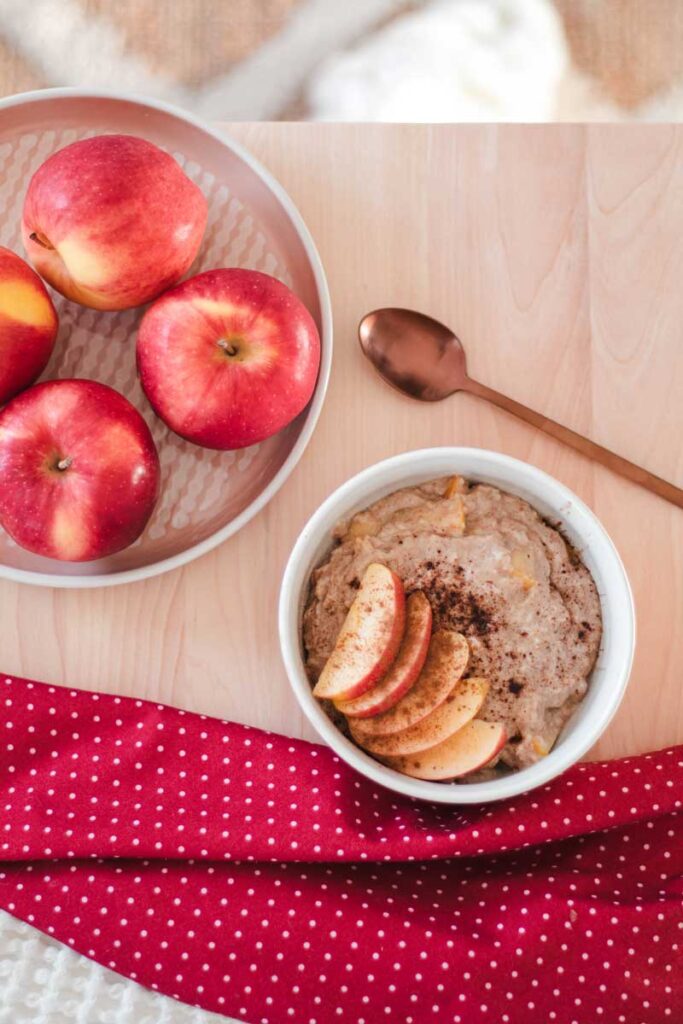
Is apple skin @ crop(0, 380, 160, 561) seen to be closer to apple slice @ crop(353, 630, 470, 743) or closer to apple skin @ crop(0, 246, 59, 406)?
apple skin @ crop(0, 246, 59, 406)

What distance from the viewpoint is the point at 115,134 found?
812 millimetres

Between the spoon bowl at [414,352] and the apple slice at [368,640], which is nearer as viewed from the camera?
the apple slice at [368,640]

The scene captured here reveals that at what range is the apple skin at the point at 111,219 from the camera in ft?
2.33

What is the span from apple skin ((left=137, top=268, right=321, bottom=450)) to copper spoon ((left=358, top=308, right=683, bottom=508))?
0.09 meters

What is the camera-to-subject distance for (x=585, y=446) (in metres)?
0.81

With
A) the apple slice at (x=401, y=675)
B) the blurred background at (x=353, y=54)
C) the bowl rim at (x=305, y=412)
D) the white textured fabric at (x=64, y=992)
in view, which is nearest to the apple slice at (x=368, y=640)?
the apple slice at (x=401, y=675)

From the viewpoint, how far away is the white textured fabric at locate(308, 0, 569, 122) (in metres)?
1.32

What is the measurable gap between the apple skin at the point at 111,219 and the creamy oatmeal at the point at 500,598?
266 mm

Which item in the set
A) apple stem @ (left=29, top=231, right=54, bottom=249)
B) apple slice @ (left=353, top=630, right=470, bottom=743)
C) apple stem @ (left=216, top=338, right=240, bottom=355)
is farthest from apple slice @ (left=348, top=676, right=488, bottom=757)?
apple stem @ (left=29, top=231, right=54, bottom=249)

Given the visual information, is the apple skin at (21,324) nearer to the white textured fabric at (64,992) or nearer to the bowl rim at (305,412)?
the bowl rim at (305,412)

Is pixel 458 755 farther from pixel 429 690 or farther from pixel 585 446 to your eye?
pixel 585 446

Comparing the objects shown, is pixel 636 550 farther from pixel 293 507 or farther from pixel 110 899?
pixel 110 899

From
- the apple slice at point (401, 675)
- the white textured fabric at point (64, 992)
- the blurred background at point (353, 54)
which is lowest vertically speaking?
the white textured fabric at point (64, 992)

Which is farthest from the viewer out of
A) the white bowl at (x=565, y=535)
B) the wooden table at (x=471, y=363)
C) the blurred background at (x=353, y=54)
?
the blurred background at (x=353, y=54)
